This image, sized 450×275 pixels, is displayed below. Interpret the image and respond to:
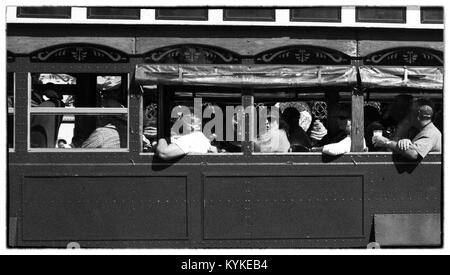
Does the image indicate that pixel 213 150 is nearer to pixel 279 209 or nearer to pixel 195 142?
pixel 195 142

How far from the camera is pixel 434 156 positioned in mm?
5371

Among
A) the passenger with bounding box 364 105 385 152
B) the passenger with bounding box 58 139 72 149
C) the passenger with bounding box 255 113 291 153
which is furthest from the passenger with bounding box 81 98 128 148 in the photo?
the passenger with bounding box 364 105 385 152

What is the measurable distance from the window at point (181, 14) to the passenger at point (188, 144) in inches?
27.2

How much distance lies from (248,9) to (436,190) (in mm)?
1786

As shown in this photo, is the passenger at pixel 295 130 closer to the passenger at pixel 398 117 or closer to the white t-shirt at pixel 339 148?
the white t-shirt at pixel 339 148

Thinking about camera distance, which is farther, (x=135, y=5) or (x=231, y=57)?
(x=231, y=57)

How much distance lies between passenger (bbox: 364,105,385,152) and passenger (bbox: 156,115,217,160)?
108cm

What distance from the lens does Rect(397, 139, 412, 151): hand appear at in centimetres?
537

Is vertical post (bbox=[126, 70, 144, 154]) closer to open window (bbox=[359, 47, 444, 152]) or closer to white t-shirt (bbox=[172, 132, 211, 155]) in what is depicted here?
white t-shirt (bbox=[172, 132, 211, 155])

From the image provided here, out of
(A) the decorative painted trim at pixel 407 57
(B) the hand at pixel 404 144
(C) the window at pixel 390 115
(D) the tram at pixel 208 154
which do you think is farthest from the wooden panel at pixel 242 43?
(B) the hand at pixel 404 144

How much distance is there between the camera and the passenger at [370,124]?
18.1 feet

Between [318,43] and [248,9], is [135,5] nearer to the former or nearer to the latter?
[248,9]
